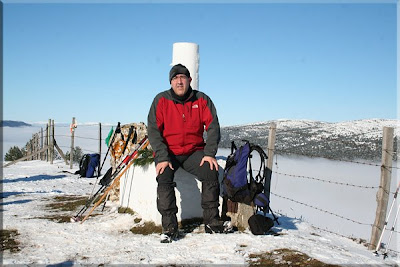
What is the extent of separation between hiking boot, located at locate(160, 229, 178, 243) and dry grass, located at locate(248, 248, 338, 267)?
42.0 inches

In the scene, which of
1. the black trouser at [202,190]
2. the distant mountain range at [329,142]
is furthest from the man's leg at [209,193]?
the distant mountain range at [329,142]

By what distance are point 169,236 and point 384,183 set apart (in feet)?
10.3

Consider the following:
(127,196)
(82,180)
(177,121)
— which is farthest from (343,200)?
(177,121)

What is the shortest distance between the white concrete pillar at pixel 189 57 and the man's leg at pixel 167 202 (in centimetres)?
271

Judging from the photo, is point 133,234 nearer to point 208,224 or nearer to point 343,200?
point 208,224

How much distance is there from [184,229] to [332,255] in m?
2.02

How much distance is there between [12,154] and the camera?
25500mm

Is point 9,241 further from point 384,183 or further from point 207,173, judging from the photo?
point 384,183

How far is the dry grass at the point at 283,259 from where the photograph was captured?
12.3 ft

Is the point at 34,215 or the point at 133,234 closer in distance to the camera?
the point at 133,234

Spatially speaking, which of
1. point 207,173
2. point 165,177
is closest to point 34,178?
point 165,177

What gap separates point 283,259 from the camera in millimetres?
3889

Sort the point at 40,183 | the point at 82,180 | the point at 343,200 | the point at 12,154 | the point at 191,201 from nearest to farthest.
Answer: the point at 191,201 < the point at 40,183 < the point at 82,180 < the point at 343,200 < the point at 12,154

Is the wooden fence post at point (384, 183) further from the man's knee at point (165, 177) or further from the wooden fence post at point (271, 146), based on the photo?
the man's knee at point (165, 177)
